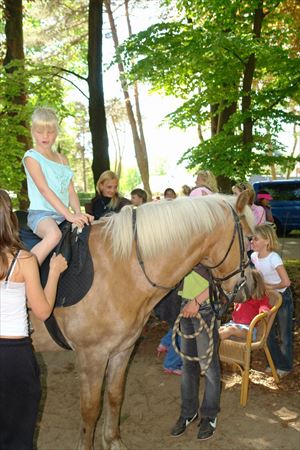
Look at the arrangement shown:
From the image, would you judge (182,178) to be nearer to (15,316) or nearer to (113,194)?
(113,194)

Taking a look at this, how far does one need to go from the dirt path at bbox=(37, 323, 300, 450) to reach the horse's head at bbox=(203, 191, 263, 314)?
1335 millimetres

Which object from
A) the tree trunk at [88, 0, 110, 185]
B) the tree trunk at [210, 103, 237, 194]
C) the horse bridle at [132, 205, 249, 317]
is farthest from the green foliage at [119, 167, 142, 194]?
the horse bridle at [132, 205, 249, 317]

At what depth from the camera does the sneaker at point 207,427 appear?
3527mm

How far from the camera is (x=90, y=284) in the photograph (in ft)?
9.28

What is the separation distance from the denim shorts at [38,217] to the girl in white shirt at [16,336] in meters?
0.95

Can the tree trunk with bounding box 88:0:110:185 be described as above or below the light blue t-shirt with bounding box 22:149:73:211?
above

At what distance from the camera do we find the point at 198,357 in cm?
357

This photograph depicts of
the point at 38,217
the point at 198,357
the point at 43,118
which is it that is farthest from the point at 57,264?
the point at 198,357

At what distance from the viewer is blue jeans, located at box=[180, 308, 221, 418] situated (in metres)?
3.55

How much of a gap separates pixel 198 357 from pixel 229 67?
19.0ft

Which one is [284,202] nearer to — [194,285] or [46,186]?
[194,285]

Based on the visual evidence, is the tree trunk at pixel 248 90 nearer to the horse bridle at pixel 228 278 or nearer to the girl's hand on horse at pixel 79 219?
the horse bridle at pixel 228 278

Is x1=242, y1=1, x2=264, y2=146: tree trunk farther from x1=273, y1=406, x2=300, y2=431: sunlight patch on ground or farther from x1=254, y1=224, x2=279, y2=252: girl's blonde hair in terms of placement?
x1=273, y1=406, x2=300, y2=431: sunlight patch on ground

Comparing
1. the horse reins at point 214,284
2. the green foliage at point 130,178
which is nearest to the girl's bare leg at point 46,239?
the horse reins at point 214,284
